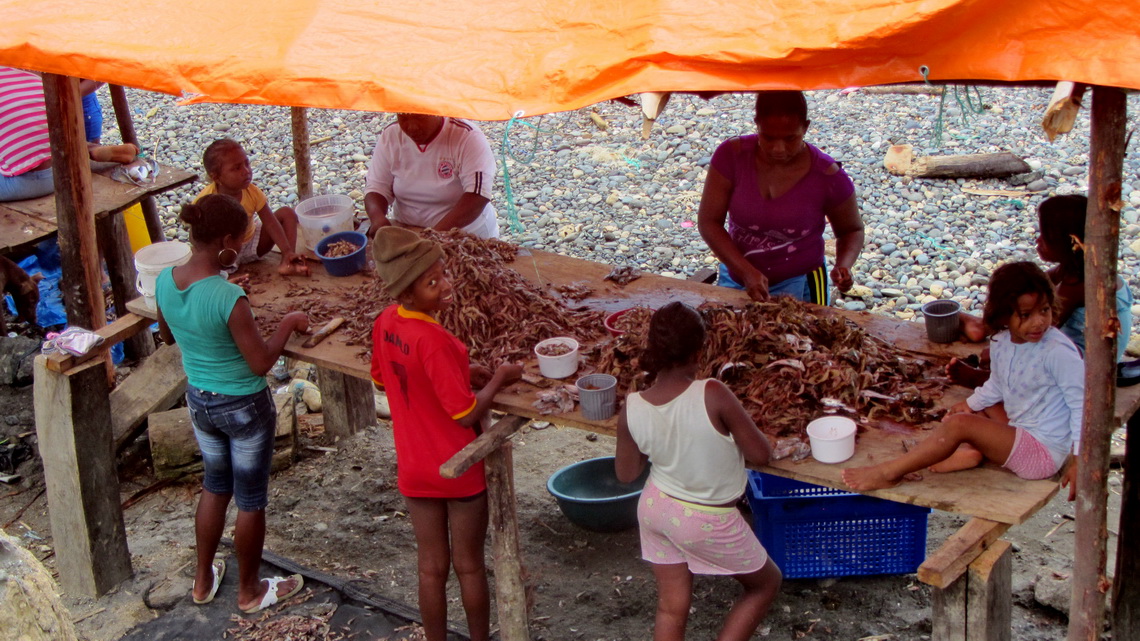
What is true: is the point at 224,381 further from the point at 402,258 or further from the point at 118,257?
the point at 118,257

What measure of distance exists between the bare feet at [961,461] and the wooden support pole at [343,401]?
4541 mm

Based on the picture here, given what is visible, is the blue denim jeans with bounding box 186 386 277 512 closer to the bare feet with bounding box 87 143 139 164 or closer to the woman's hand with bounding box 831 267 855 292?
the woman's hand with bounding box 831 267 855 292

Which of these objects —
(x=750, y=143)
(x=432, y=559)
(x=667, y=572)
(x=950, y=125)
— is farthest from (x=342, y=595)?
(x=950, y=125)

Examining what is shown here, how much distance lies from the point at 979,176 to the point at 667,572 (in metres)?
8.77

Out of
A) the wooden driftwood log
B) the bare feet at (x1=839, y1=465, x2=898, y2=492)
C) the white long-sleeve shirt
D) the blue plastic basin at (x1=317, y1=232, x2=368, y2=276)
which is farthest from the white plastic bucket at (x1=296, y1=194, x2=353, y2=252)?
the wooden driftwood log

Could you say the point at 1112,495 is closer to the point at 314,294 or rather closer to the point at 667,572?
the point at 667,572

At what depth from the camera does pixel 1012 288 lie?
3680mm

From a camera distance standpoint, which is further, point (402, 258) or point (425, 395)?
point (425, 395)

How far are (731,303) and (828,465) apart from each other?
1525mm

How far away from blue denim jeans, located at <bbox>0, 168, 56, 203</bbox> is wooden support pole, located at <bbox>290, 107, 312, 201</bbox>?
1.75 metres

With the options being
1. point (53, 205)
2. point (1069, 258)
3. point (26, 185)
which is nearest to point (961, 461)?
point (1069, 258)

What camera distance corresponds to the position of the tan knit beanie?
4.02 meters

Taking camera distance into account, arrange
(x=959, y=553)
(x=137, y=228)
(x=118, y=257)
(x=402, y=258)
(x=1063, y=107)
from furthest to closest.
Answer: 1. (x=137, y=228)
2. (x=118, y=257)
3. (x=402, y=258)
4. (x=959, y=553)
5. (x=1063, y=107)

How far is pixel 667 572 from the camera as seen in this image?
13.4ft
